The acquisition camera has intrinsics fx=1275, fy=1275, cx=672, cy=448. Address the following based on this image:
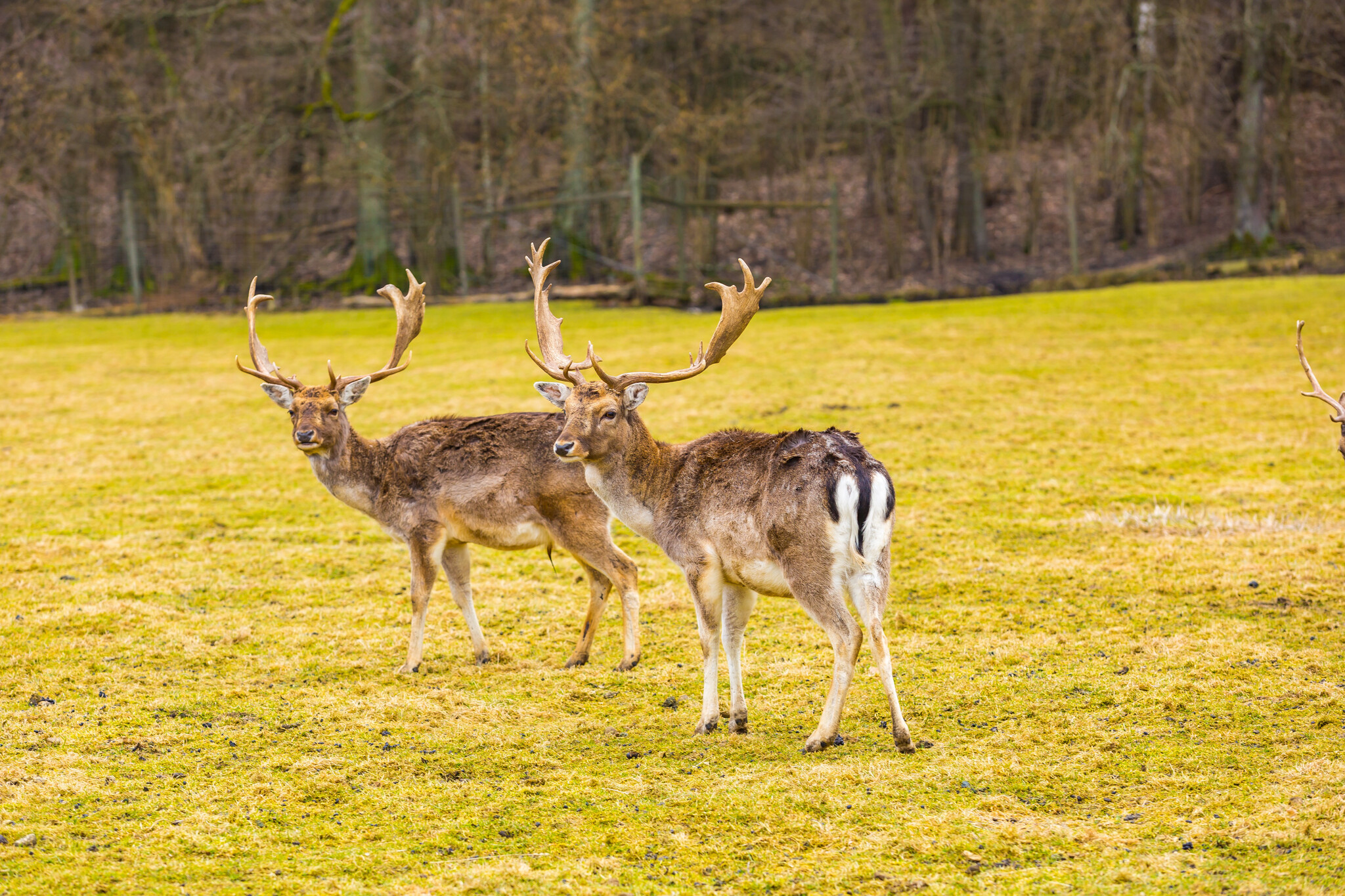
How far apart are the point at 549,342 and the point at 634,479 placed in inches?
50.3

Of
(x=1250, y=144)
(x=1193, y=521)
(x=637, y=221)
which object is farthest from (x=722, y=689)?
(x=1250, y=144)

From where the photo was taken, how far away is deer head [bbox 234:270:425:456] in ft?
24.7

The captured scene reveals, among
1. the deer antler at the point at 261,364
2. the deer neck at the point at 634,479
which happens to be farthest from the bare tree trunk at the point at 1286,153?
the deer neck at the point at 634,479

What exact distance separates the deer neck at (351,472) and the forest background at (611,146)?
1907cm

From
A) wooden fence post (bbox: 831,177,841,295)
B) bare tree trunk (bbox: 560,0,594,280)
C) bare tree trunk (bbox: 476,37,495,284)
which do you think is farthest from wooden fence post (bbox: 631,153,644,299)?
bare tree trunk (bbox: 476,37,495,284)

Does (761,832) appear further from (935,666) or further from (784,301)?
(784,301)

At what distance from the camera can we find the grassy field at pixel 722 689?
453 cm

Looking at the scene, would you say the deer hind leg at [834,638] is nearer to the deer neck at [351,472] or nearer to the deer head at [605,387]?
the deer head at [605,387]

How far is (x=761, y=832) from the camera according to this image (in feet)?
15.5

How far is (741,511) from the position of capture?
234 inches

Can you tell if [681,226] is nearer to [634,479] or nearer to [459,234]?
[459,234]

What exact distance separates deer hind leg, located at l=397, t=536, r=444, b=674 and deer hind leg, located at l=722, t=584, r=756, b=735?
78.6 inches

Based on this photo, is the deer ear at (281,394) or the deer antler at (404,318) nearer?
the deer ear at (281,394)

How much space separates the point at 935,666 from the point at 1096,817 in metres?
2.04
